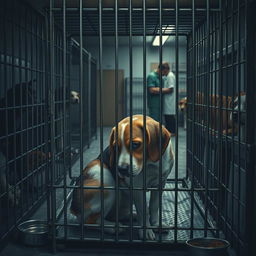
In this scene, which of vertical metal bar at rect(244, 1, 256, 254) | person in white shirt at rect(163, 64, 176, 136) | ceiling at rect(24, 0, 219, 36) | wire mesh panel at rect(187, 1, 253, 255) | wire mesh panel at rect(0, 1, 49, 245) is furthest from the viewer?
person in white shirt at rect(163, 64, 176, 136)

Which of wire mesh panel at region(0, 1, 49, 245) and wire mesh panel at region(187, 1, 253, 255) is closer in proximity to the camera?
wire mesh panel at region(187, 1, 253, 255)

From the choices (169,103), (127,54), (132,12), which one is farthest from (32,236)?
(127,54)

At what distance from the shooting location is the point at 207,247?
1.95 meters

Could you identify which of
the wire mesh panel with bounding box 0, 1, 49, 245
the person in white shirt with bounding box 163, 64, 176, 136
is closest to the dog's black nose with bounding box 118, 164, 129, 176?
the wire mesh panel with bounding box 0, 1, 49, 245

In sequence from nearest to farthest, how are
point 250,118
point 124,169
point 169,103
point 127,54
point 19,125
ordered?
point 250,118 → point 124,169 → point 19,125 → point 169,103 → point 127,54

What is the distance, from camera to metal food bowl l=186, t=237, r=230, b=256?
1844 mm

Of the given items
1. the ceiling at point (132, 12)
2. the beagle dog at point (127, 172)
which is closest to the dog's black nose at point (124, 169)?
the beagle dog at point (127, 172)

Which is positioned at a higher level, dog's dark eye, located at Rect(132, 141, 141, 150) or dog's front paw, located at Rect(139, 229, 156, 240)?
dog's dark eye, located at Rect(132, 141, 141, 150)

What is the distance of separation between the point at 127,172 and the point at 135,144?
0.17 metres

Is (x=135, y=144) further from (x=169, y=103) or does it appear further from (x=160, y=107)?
(x=169, y=103)

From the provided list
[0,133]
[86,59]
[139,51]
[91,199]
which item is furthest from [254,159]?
[139,51]

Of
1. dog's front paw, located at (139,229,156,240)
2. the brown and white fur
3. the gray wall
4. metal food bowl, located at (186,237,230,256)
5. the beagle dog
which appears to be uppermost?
the gray wall

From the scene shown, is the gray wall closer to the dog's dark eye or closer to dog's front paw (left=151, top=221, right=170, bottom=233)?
dog's front paw (left=151, top=221, right=170, bottom=233)

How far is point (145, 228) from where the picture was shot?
210cm
